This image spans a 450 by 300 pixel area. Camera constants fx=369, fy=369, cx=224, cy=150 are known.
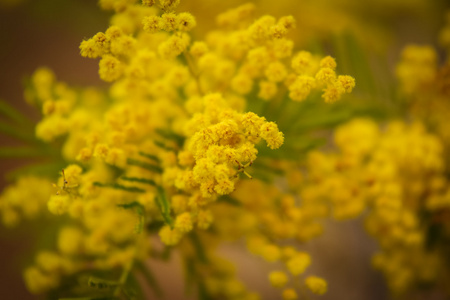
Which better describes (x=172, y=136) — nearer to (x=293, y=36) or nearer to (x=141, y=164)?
(x=141, y=164)

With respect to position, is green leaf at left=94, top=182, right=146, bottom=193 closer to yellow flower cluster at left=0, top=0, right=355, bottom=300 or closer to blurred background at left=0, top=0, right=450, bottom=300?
yellow flower cluster at left=0, top=0, right=355, bottom=300

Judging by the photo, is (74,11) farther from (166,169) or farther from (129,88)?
(166,169)

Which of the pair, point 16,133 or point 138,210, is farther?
point 16,133

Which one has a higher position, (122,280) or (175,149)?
(175,149)

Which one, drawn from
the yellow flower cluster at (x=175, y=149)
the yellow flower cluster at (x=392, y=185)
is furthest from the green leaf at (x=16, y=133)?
the yellow flower cluster at (x=392, y=185)

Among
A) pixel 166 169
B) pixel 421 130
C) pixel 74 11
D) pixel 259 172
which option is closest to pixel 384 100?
pixel 421 130

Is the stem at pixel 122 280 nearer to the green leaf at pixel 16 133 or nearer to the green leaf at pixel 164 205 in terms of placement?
the green leaf at pixel 164 205

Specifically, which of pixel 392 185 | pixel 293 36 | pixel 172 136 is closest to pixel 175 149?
pixel 172 136

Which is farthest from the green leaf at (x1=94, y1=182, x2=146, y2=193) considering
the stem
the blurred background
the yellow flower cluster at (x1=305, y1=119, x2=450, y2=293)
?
the blurred background
